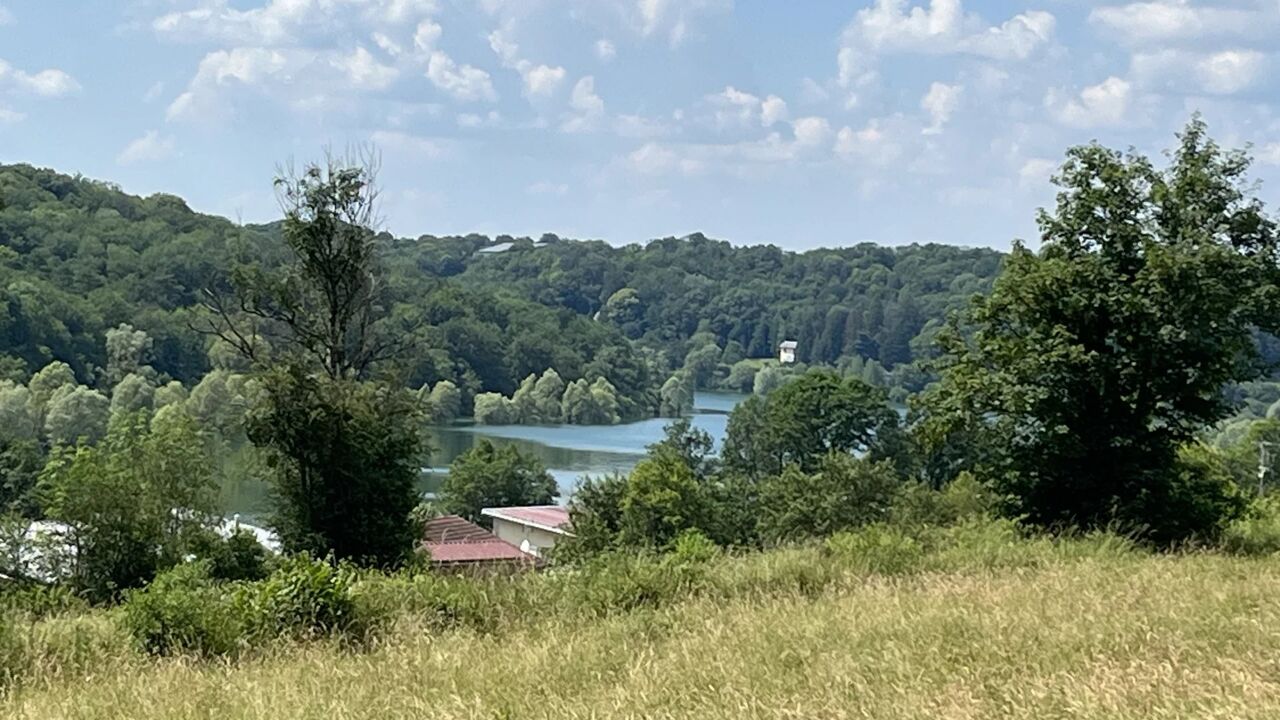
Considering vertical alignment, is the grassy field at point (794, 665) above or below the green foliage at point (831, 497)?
above

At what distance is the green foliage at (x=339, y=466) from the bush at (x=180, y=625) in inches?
502

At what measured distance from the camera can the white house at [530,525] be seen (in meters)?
46.7

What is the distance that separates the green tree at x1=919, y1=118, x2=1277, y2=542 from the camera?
48.1ft

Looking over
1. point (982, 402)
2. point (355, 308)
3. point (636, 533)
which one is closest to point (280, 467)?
point (355, 308)

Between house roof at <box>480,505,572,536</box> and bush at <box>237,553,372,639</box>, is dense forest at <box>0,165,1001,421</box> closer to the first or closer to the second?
house roof at <box>480,505,572,536</box>

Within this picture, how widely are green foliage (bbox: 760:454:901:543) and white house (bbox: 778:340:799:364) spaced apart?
126m

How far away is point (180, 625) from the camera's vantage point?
21.6ft

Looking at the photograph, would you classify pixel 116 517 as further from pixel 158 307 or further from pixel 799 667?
pixel 158 307

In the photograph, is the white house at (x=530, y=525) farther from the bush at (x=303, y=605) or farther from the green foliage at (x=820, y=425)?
the bush at (x=303, y=605)

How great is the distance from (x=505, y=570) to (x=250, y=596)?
222 cm

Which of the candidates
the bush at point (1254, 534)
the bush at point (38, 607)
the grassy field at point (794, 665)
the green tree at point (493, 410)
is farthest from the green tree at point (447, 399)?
the grassy field at point (794, 665)

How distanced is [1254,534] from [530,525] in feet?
119

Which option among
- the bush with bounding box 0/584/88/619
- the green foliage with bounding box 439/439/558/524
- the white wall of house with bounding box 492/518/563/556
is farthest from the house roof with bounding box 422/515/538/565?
the bush with bounding box 0/584/88/619

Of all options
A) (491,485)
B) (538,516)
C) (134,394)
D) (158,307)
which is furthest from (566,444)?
(538,516)
